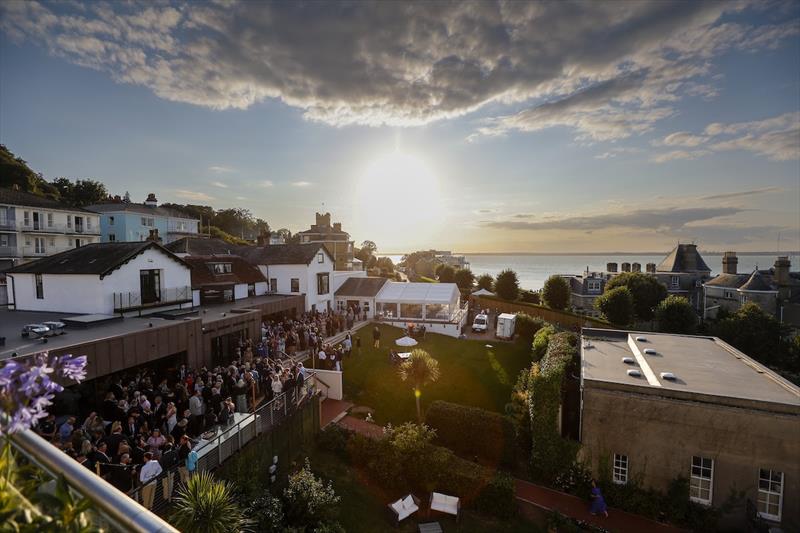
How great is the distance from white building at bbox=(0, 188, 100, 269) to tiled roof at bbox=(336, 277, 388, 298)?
98.1 feet

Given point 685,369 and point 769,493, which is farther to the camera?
point 685,369

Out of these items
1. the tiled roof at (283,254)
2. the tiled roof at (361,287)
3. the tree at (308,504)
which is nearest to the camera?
the tree at (308,504)

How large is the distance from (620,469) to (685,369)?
5.40m

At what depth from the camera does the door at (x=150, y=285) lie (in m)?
19.9

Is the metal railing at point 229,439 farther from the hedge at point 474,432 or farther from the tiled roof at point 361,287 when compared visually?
the tiled roof at point 361,287

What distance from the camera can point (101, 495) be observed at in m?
1.88

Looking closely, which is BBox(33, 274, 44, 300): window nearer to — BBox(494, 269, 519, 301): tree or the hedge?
the hedge

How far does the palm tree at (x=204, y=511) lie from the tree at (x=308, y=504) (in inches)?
120

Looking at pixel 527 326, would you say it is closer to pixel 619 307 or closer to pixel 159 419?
pixel 619 307

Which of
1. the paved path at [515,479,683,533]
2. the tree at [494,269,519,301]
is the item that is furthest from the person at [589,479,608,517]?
the tree at [494,269,519,301]

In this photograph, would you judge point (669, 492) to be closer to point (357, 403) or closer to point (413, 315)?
point (357, 403)

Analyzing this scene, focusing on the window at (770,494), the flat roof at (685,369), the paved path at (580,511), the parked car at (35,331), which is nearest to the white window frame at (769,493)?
the window at (770,494)

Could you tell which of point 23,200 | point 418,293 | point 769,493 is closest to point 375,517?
point 769,493

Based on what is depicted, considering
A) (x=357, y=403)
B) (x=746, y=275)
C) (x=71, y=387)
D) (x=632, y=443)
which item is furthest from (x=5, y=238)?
(x=746, y=275)
